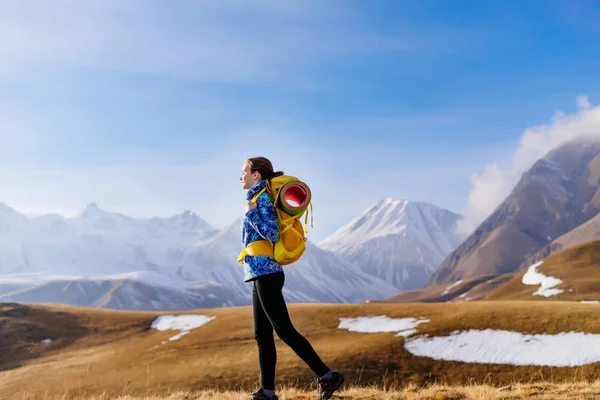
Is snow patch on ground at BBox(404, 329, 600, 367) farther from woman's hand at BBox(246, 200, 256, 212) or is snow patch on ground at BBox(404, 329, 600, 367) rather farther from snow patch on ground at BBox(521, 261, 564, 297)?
snow patch on ground at BBox(521, 261, 564, 297)

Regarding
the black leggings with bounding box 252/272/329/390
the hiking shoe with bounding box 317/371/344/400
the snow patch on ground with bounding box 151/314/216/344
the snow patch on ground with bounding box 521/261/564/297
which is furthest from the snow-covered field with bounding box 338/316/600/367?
the snow patch on ground with bounding box 521/261/564/297

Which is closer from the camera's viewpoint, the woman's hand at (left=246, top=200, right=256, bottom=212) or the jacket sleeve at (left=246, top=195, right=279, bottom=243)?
the jacket sleeve at (left=246, top=195, right=279, bottom=243)

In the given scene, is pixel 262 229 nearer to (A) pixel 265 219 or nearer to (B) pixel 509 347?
(A) pixel 265 219

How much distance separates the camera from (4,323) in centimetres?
6762

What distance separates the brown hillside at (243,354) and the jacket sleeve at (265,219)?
17374 mm

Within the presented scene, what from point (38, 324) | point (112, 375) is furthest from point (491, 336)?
point (38, 324)

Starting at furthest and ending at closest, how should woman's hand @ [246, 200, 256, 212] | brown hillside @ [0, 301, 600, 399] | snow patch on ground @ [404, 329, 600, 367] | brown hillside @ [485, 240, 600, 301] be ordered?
1. brown hillside @ [485, 240, 600, 301]
2. brown hillside @ [0, 301, 600, 399]
3. snow patch on ground @ [404, 329, 600, 367]
4. woman's hand @ [246, 200, 256, 212]

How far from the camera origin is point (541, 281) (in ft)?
400

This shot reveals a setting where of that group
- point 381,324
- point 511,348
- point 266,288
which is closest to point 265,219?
point 266,288

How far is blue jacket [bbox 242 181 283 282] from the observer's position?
7.80 meters

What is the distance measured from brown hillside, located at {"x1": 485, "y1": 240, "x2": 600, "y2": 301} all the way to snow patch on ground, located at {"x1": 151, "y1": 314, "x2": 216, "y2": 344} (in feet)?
248

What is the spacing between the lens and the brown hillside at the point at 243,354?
108 ft

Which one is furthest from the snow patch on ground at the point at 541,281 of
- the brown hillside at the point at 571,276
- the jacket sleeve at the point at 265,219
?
the jacket sleeve at the point at 265,219

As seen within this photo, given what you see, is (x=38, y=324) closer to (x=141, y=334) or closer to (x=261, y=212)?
(x=141, y=334)
